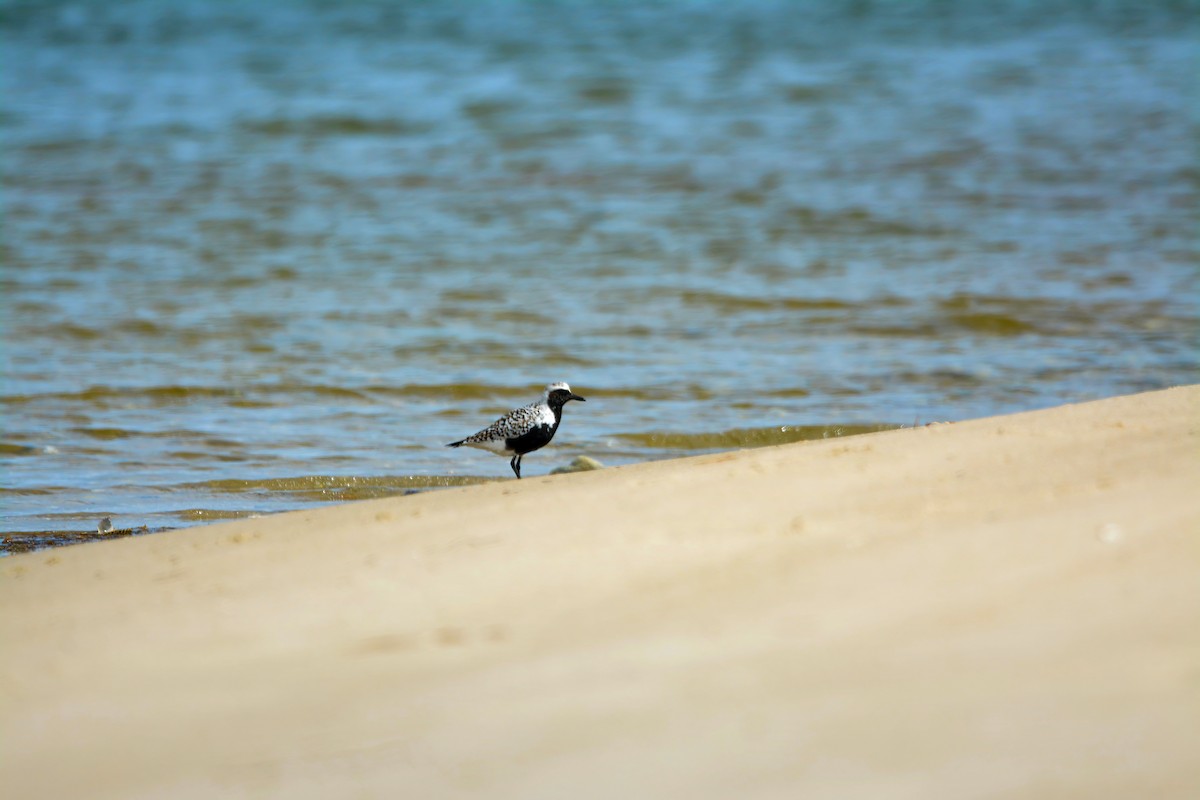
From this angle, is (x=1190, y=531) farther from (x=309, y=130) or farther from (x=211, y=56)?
(x=211, y=56)

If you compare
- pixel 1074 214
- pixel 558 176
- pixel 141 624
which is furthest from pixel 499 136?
pixel 141 624

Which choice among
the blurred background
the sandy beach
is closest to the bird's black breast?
the blurred background

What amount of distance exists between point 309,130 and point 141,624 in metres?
13.6

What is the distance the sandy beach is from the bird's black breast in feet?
4.71

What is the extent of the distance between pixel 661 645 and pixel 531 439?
8.40ft

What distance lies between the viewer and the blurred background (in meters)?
6.06

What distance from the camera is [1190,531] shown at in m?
2.82

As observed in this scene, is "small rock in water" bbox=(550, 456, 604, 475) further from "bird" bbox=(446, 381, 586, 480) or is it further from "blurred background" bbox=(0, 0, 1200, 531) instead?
"blurred background" bbox=(0, 0, 1200, 531)

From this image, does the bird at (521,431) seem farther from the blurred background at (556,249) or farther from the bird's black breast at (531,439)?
the blurred background at (556,249)

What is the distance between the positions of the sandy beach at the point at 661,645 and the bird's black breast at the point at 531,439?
56.6 inches

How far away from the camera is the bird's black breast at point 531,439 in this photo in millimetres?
5027

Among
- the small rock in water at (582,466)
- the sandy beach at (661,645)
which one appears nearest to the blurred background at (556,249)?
the small rock in water at (582,466)

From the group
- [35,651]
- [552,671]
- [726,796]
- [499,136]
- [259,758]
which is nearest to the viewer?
[726,796]

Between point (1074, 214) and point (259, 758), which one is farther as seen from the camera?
point (1074, 214)
